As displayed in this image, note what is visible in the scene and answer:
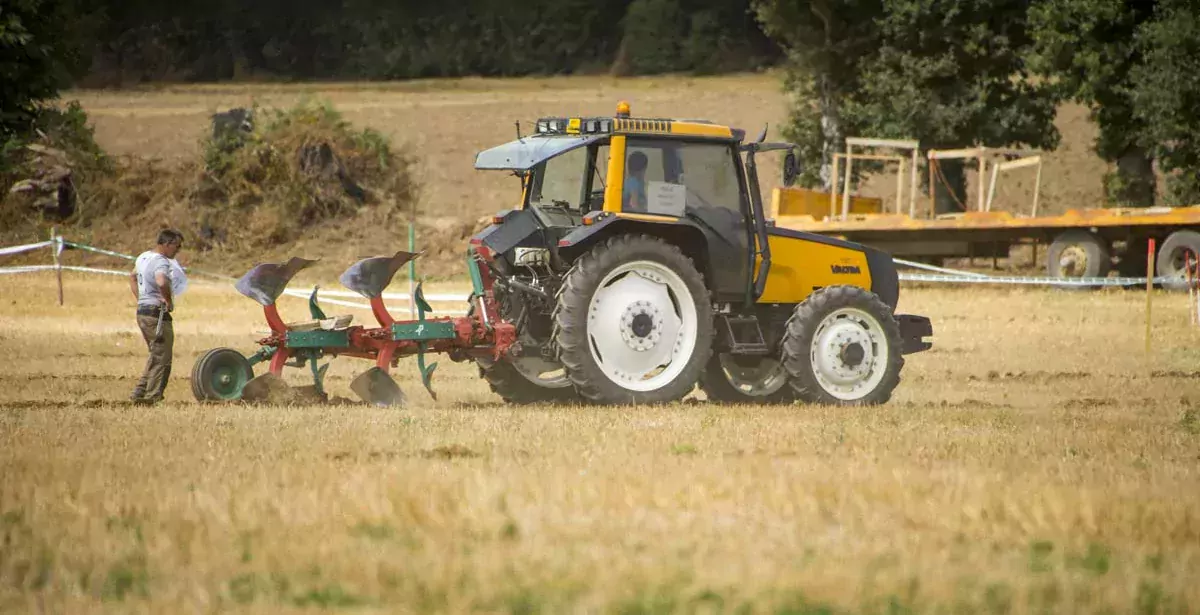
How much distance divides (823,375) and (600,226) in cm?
226

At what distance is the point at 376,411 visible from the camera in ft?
40.6

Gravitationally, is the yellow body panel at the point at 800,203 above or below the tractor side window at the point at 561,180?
above

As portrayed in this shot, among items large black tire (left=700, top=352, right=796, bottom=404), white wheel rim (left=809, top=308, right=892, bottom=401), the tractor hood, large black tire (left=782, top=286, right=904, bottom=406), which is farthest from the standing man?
white wheel rim (left=809, top=308, right=892, bottom=401)

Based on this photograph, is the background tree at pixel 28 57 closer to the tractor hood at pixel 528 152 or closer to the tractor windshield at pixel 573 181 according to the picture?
the tractor windshield at pixel 573 181

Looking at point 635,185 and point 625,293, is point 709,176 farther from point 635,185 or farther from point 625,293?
point 625,293

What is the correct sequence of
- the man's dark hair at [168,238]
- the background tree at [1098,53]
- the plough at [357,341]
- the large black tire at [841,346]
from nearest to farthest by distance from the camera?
the plough at [357,341] < the man's dark hair at [168,238] < the large black tire at [841,346] < the background tree at [1098,53]

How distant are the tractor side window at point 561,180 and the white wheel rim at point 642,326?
95cm

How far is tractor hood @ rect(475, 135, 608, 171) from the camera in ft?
41.7

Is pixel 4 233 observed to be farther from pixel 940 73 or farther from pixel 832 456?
pixel 832 456

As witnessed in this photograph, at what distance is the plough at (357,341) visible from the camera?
12.7 metres

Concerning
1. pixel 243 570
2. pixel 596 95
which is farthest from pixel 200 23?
pixel 243 570

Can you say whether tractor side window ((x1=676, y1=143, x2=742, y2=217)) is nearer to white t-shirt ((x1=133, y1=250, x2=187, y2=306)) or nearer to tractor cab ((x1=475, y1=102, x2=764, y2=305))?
tractor cab ((x1=475, y1=102, x2=764, y2=305))

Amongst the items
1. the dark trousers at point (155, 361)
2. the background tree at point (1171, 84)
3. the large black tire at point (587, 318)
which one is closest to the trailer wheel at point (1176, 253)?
the background tree at point (1171, 84)

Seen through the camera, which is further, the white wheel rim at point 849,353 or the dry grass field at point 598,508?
the white wheel rim at point 849,353
